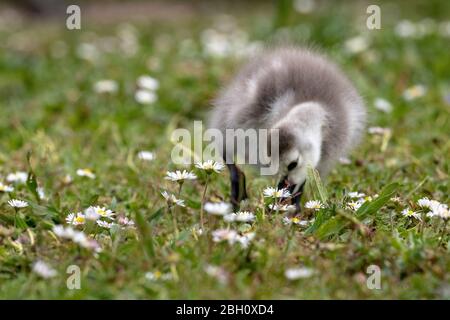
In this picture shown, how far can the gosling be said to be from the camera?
378 centimetres

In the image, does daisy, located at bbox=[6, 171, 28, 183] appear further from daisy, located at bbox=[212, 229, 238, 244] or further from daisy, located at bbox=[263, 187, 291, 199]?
daisy, located at bbox=[212, 229, 238, 244]

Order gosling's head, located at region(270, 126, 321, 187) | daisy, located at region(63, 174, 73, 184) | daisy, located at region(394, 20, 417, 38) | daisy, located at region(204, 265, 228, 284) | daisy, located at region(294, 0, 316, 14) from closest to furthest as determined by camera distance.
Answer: daisy, located at region(204, 265, 228, 284) → gosling's head, located at region(270, 126, 321, 187) → daisy, located at region(63, 174, 73, 184) → daisy, located at region(394, 20, 417, 38) → daisy, located at region(294, 0, 316, 14)

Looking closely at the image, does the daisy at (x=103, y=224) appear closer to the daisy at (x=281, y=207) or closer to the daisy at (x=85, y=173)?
the daisy at (x=281, y=207)

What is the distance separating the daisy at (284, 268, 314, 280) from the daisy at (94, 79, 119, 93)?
3787 millimetres

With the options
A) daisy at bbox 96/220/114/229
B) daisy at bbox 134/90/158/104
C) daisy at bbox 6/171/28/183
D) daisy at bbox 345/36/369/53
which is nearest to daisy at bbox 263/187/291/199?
daisy at bbox 96/220/114/229

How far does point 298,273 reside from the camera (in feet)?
9.31

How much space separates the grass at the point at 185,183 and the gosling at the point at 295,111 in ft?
0.51

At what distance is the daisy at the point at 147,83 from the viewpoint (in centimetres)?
644

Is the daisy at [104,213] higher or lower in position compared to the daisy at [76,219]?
higher

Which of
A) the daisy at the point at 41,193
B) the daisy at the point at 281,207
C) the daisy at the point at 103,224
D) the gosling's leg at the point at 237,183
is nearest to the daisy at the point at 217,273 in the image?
the daisy at the point at 281,207

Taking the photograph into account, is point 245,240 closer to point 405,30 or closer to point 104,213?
point 104,213

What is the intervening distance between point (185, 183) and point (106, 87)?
2058 millimetres
